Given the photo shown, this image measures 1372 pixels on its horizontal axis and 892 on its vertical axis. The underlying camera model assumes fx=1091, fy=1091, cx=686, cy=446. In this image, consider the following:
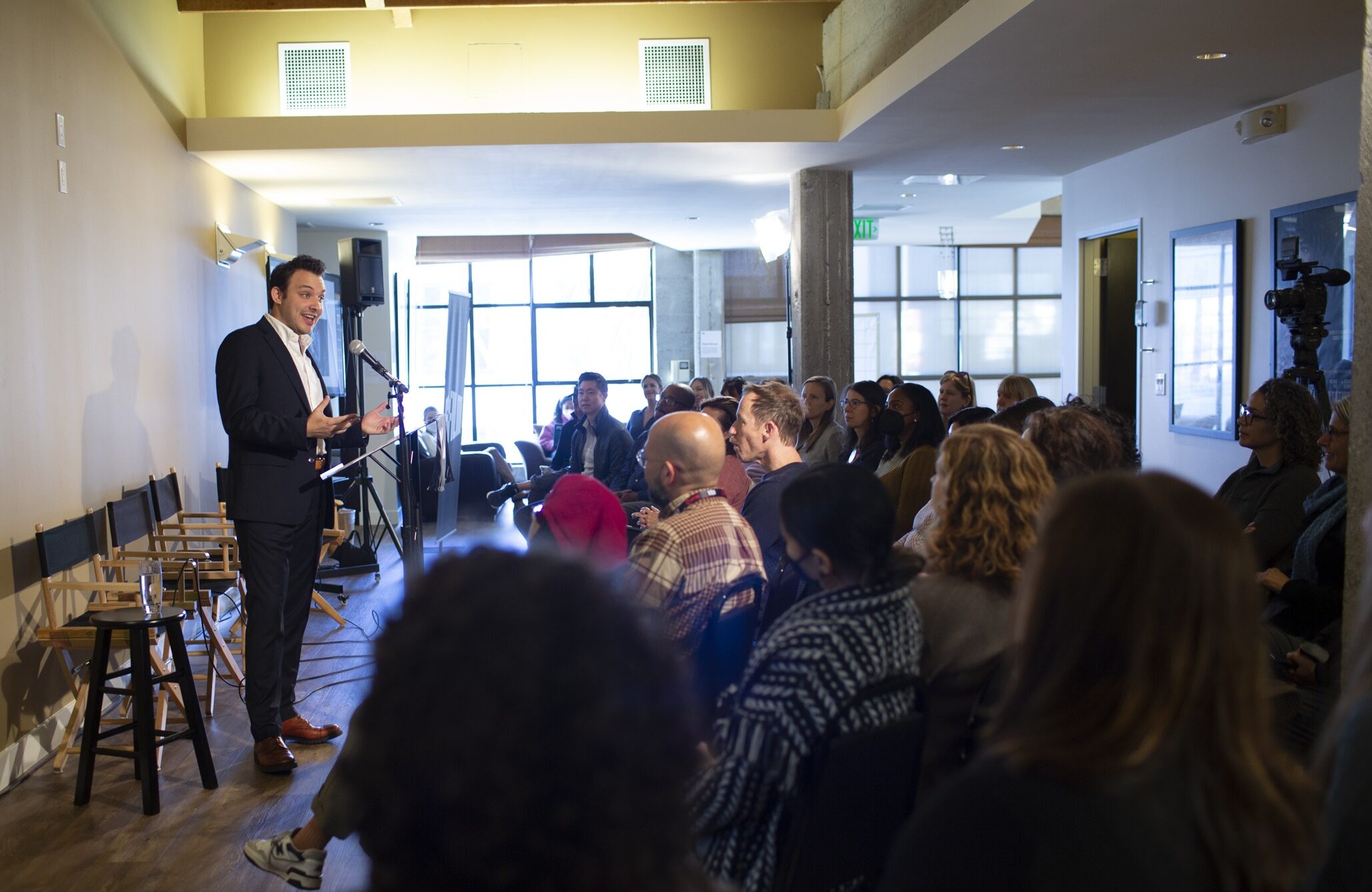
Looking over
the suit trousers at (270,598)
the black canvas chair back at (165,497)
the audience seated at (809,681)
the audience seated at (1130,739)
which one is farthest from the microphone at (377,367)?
the audience seated at (1130,739)

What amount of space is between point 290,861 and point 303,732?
1468mm

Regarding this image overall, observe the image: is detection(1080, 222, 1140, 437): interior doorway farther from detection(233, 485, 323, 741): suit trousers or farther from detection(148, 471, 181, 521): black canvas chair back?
detection(148, 471, 181, 521): black canvas chair back

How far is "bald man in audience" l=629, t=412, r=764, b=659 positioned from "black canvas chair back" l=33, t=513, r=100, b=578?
2730mm

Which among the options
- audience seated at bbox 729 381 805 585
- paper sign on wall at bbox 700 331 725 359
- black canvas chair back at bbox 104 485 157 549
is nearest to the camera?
audience seated at bbox 729 381 805 585

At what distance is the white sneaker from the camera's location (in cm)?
283

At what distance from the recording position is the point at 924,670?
6.98 ft

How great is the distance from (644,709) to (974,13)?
4.52m

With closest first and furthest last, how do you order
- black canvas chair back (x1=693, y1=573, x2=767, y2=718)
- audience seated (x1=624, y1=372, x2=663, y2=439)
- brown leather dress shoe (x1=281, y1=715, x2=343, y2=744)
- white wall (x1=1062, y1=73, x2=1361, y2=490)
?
black canvas chair back (x1=693, y1=573, x2=767, y2=718), brown leather dress shoe (x1=281, y1=715, x2=343, y2=744), white wall (x1=1062, y1=73, x2=1361, y2=490), audience seated (x1=624, y1=372, x2=663, y2=439)

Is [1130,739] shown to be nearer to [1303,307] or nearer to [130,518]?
[1303,307]

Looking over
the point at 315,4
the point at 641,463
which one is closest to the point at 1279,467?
the point at 641,463

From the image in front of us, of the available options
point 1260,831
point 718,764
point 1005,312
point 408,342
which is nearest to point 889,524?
point 718,764

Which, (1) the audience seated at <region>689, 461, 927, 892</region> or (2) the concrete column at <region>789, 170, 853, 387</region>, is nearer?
(1) the audience seated at <region>689, 461, 927, 892</region>

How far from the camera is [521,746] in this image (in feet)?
2.55

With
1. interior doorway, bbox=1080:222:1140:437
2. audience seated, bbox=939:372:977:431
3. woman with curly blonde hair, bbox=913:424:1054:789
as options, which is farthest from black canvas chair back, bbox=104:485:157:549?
interior doorway, bbox=1080:222:1140:437
